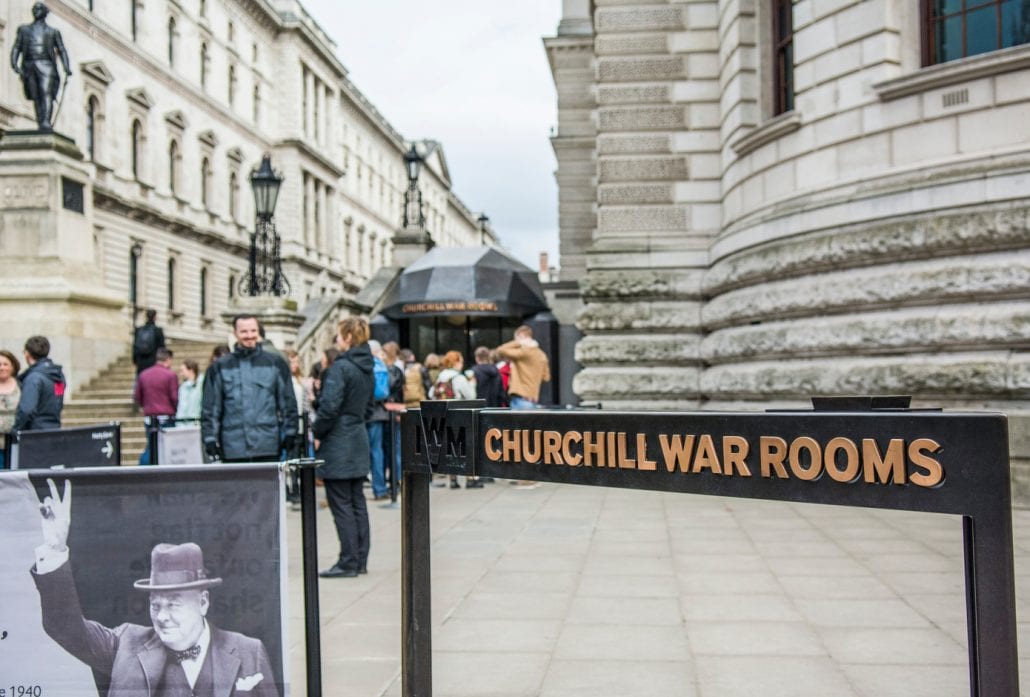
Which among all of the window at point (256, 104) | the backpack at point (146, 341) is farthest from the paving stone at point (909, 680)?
the window at point (256, 104)

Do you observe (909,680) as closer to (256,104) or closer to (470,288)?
(470,288)

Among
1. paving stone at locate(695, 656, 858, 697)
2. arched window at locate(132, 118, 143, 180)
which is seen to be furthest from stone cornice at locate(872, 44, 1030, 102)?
arched window at locate(132, 118, 143, 180)

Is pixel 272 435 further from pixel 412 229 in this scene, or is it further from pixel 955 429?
pixel 412 229

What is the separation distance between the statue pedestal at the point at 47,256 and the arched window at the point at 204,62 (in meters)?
34.7

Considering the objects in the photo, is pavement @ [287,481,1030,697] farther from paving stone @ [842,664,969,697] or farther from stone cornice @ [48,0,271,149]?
stone cornice @ [48,0,271,149]

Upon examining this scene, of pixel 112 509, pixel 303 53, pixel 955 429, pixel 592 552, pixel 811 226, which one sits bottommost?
pixel 592 552

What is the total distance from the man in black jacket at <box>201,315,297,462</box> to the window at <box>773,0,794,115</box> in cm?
808

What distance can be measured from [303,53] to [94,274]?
153 ft

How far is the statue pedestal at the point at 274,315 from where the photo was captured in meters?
19.2

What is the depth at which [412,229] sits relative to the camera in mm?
26750

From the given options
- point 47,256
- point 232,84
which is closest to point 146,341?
point 47,256

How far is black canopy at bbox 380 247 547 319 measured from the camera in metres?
21.4

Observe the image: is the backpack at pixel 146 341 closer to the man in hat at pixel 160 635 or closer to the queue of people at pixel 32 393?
the queue of people at pixel 32 393

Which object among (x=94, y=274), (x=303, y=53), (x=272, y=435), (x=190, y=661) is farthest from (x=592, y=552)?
(x=303, y=53)
